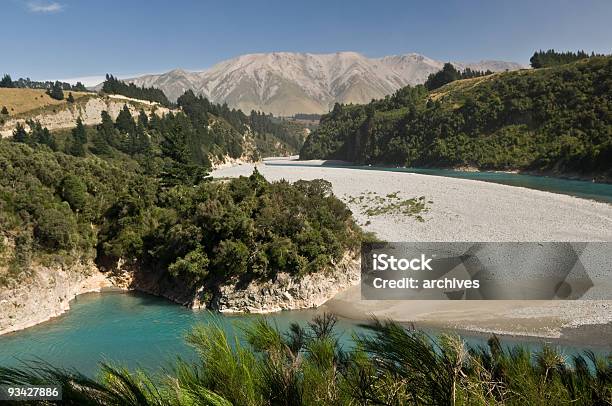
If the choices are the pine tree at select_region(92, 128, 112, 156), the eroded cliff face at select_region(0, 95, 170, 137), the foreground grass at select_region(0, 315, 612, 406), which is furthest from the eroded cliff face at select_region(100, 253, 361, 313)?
the eroded cliff face at select_region(0, 95, 170, 137)

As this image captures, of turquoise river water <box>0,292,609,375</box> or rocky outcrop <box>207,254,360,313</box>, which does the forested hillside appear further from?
turquoise river water <box>0,292,609,375</box>

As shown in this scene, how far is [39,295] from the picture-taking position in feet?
78.1

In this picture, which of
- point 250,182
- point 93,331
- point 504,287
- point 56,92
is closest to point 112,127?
point 56,92

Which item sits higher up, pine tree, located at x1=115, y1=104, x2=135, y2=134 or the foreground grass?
pine tree, located at x1=115, y1=104, x2=135, y2=134

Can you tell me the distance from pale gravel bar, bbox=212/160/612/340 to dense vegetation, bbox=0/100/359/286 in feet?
16.1

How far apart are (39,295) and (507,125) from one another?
106m

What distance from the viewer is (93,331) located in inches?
857

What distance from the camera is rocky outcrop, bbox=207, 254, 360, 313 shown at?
24.8 meters

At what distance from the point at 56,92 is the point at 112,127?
39501 millimetres

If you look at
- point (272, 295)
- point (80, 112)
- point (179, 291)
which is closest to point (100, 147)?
point (80, 112)

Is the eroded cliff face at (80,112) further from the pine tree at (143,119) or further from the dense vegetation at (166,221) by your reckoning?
the dense vegetation at (166,221)

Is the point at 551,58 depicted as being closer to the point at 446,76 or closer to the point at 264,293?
the point at 446,76

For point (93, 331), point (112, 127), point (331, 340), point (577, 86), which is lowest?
point (93, 331)

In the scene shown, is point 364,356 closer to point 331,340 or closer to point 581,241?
point 331,340
